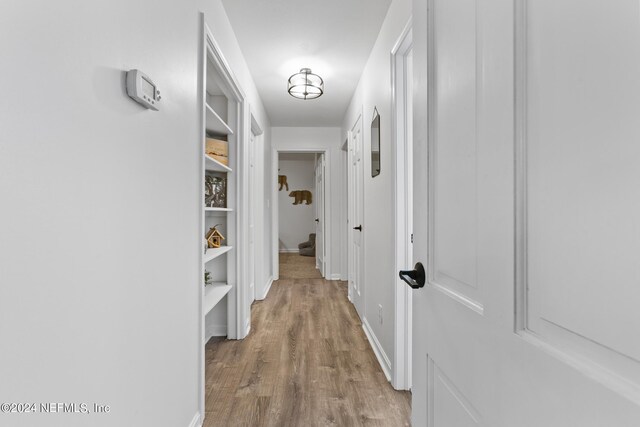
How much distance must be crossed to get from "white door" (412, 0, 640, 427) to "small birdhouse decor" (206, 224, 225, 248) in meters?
2.09

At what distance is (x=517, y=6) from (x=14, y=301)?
1.00m

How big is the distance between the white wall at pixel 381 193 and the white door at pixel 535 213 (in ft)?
4.28

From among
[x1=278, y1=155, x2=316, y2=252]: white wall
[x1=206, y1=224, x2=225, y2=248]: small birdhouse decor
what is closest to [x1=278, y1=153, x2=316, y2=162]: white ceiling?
[x1=278, y1=155, x2=316, y2=252]: white wall

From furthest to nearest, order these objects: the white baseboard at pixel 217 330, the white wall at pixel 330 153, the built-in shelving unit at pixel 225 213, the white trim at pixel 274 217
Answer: the white wall at pixel 330 153, the white trim at pixel 274 217, the white baseboard at pixel 217 330, the built-in shelving unit at pixel 225 213

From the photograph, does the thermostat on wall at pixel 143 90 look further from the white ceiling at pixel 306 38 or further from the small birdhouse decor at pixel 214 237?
the small birdhouse decor at pixel 214 237

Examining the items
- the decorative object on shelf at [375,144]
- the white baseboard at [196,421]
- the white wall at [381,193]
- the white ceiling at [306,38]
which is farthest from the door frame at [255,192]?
the white baseboard at [196,421]

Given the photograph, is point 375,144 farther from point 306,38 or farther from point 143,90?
point 143,90

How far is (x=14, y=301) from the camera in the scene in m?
0.62

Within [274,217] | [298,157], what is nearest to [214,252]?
[274,217]

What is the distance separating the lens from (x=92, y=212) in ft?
2.75

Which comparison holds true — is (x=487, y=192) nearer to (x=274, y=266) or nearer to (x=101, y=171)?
(x=101, y=171)

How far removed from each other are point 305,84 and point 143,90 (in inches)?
86.9

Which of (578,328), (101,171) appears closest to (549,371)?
(578,328)

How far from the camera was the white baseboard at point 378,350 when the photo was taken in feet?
7.05
